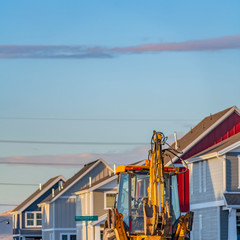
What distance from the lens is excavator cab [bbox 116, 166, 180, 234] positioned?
94.1 ft

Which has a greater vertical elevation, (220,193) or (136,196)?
(220,193)

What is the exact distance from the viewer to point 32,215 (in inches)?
3723

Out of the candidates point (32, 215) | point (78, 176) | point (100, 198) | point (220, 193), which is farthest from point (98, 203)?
point (32, 215)

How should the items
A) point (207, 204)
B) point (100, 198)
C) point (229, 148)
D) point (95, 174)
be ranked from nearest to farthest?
point (229, 148)
point (207, 204)
point (100, 198)
point (95, 174)

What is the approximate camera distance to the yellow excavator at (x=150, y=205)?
26875 millimetres

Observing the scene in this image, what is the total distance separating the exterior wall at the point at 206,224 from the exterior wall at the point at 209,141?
5.55 metres

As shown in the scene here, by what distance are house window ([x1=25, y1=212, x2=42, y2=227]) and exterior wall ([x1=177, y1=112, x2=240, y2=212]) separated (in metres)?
44.8

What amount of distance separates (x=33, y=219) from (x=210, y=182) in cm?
5388

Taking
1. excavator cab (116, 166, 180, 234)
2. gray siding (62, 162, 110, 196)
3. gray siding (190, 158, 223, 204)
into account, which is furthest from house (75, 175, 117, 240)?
excavator cab (116, 166, 180, 234)

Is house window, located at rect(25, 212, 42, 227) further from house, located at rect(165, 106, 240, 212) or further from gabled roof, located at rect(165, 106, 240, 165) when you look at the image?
house, located at rect(165, 106, 240, 212)

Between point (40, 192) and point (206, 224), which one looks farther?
point (40, 192)

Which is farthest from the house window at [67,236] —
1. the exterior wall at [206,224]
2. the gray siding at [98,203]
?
the exterior wall at [206,224]

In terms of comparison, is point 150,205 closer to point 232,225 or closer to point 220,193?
point 232,225

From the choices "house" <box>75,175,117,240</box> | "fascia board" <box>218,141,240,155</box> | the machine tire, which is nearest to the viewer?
the machine tire
